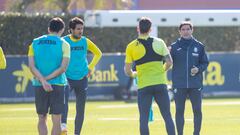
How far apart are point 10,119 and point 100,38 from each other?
13.0m

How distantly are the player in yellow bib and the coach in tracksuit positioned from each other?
3.14 feet

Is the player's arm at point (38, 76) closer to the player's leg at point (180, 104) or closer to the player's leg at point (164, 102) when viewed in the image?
the player's leg at point (164, 102)

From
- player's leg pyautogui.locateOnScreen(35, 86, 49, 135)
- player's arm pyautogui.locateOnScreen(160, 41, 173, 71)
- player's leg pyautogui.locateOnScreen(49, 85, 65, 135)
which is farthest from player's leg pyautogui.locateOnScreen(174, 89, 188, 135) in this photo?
player's leg pyautogui.locateOnScreen(35, 86, 49, 135)

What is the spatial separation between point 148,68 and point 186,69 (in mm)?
1301

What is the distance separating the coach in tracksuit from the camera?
13.8 meters

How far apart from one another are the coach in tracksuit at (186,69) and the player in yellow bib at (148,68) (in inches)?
37.7

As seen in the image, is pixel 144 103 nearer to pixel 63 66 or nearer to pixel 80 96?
pixel 63 66

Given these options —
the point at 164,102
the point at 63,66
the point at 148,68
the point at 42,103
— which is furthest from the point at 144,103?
the point at 42,103

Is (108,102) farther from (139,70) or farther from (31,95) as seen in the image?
(139,70)

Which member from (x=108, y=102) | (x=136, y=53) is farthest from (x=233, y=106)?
(x=136, y=53)

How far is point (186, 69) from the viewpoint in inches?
543

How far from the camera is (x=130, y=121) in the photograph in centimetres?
1936

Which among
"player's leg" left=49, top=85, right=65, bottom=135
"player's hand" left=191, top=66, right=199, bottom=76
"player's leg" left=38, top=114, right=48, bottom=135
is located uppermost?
"player's hand" left=191, top=66, right=199, bottom=76

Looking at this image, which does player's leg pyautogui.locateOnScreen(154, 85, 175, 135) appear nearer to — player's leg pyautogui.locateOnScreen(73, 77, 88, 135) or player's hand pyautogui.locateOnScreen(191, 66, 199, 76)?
player's hand pyautogui.locateOnScreen(191, 66, 199, 76)
